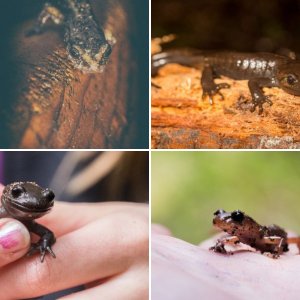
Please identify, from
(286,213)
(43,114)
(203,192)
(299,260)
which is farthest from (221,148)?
(43,114)

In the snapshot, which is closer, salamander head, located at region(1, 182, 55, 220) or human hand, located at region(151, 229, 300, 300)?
salamander head, located at region(1, 182, 55, 220)

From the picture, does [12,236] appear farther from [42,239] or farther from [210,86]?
[210,86]

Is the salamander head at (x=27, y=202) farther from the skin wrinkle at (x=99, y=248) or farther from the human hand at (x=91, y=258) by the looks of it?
the skin wrinkle at (x=99, y=248)

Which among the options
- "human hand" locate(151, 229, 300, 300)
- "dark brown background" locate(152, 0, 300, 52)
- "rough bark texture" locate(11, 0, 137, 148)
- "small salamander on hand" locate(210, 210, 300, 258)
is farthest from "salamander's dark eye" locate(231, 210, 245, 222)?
"dark brown background" locate(152, 0, 300, 52)

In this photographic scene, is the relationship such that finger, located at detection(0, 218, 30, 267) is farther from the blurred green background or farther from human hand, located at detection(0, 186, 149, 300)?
the blurred green background

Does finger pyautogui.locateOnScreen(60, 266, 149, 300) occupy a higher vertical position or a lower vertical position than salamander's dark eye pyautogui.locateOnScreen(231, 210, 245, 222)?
lower

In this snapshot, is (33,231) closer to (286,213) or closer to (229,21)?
(286,213)
